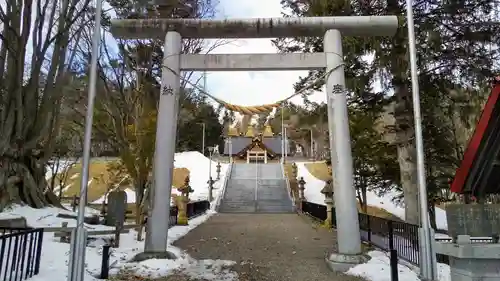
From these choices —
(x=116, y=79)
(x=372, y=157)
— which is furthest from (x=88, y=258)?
(x=372, y=157)

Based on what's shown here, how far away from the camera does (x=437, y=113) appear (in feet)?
46.6

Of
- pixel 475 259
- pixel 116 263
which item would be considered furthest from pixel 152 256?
pixel 475 259

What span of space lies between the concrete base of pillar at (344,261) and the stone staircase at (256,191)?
20.3m

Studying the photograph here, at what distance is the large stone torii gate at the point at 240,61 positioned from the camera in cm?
752

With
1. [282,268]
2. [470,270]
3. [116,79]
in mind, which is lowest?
[282,268]

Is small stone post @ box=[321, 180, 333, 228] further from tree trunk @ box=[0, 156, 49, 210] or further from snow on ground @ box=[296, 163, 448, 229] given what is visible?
tree trunk @ box=[0, 156, 49, 210]

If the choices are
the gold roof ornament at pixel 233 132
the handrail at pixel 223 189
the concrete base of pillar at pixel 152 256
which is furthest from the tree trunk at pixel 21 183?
the gold roof ornament at pixel 233 132

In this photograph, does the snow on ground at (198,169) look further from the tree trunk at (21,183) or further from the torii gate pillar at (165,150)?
the torii gate pillar at (165,150)

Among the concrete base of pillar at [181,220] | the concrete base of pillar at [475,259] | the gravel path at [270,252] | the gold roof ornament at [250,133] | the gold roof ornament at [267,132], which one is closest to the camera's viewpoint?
the concrete base of pillar at [475,259]

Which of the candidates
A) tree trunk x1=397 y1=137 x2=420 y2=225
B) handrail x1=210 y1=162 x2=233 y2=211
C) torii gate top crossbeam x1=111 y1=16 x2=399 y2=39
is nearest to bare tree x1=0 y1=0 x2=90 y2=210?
torii gate top crossbeam x1=111 y1=16 x2=399 y2=39

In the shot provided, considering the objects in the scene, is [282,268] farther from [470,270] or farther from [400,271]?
[470,270]

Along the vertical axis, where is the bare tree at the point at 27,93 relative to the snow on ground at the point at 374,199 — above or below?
above

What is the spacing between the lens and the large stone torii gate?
24.7ft

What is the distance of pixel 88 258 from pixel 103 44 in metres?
10.5
